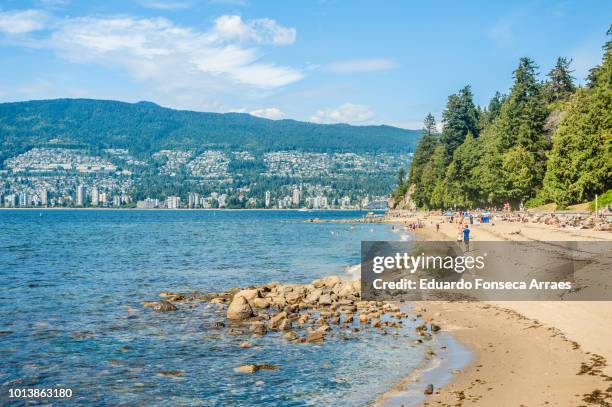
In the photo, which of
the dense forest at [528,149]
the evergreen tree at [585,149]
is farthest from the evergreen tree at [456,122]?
the evergreen tree at [585,149]

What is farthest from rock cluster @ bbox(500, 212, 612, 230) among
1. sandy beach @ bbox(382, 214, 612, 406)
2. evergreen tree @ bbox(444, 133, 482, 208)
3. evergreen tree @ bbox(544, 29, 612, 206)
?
evergreen tree @ bbox(444, 133, 482, 208)

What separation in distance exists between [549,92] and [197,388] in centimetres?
9593

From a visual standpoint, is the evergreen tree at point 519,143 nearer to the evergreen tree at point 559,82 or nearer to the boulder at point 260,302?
the evergreen tree at point 559,82

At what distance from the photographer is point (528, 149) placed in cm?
6838

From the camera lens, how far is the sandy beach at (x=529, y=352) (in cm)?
1013

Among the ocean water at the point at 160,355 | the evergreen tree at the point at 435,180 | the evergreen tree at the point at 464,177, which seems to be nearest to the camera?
the ocean water at the point at 160,355

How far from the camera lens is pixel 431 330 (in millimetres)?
16641

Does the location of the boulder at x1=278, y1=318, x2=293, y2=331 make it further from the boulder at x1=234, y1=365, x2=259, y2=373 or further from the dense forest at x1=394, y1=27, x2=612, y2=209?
the dense forest at x1=394, y1=27, x2=612, y2=209

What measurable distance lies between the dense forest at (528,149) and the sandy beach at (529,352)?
36038mm

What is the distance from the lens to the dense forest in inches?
1996

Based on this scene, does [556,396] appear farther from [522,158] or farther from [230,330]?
[522,158]

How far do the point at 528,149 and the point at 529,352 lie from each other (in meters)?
60.5

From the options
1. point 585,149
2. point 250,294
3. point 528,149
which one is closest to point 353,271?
point 250,294

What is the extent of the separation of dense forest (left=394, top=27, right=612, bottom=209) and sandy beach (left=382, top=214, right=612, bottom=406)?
Answer: 118ft
